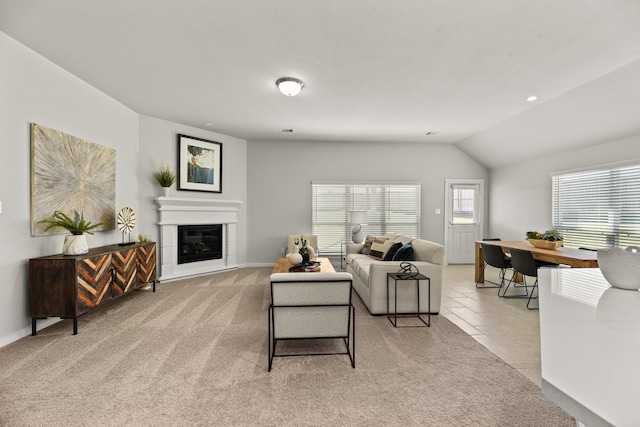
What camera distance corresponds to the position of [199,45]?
113 inches

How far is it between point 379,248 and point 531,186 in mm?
3714

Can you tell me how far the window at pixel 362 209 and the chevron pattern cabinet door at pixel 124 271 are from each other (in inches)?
144

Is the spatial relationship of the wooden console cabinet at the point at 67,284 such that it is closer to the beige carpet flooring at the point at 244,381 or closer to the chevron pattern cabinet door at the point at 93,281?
the chevron pattern cabinet door at the point at 93,281

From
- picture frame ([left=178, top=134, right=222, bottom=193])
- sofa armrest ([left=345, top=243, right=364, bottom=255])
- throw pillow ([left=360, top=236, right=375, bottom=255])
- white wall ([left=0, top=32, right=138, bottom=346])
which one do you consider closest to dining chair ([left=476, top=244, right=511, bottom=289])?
throw pillow ([left=360, top=236, right=375, bottom=255])

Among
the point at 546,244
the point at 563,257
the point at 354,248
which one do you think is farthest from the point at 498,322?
the point at 354,248

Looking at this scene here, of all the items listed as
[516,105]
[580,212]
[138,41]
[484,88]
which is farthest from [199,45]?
[580,212]

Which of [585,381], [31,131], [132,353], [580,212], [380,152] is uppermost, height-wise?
[380,152]

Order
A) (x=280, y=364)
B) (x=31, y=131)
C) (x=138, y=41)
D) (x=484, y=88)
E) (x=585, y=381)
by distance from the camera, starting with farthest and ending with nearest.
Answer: (x=484, y=88) < (x=31, y=131) < (x=138, y=41) < (x=280, y=364) < (x=585, y=381)

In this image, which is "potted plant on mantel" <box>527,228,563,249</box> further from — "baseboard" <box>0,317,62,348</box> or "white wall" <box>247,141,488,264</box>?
"baseboard" <box>0,317,62,348</box>

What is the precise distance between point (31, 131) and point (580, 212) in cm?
777

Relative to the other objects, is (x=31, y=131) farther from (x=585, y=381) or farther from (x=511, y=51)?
(x=511, y=51)

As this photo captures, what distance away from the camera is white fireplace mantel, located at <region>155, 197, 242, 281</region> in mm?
5207

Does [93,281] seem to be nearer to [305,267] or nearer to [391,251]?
[305,267]

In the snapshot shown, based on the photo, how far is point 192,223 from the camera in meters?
5.59
